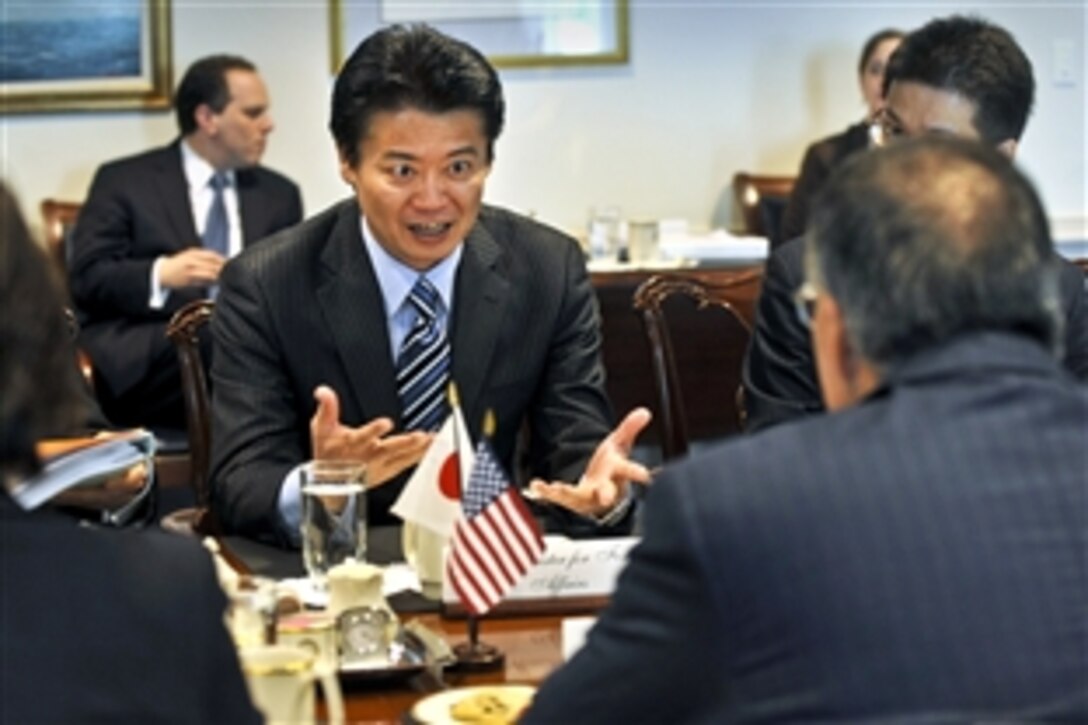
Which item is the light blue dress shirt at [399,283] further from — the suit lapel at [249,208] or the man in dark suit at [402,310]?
the suit lapel at [249,208]

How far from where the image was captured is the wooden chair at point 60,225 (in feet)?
20.6

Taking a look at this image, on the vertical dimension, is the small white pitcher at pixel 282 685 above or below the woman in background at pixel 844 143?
below

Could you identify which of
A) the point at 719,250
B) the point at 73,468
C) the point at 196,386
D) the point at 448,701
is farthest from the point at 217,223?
the point at 73,468

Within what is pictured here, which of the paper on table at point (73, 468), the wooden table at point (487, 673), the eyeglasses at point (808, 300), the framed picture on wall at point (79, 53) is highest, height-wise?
the framed picture on wall at point (79, 53)

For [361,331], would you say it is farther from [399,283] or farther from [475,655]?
[475,655]

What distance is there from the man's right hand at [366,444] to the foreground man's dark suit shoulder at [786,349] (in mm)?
564

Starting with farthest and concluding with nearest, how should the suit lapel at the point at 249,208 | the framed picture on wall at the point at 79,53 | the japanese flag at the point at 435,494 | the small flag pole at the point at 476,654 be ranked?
the framed picture on wall at the point at 79,53 < the suit lapel at the point at 249,208 < the japanese flag at the point at 435,494 < the small flag pole at the point at 476,654

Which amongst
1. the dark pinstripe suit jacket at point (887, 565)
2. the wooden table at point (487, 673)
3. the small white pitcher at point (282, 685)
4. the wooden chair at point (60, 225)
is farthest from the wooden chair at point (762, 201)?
the dark pinstripe suit jacket at point (887, 565)

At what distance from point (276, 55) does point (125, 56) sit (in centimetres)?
50

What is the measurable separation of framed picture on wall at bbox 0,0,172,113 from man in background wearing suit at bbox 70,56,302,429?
0.40 metres

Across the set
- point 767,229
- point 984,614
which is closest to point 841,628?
point 984,614

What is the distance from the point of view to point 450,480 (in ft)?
8.66

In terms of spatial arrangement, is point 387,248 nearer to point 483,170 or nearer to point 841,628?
point 483,170

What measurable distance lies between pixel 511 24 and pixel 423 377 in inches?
146
